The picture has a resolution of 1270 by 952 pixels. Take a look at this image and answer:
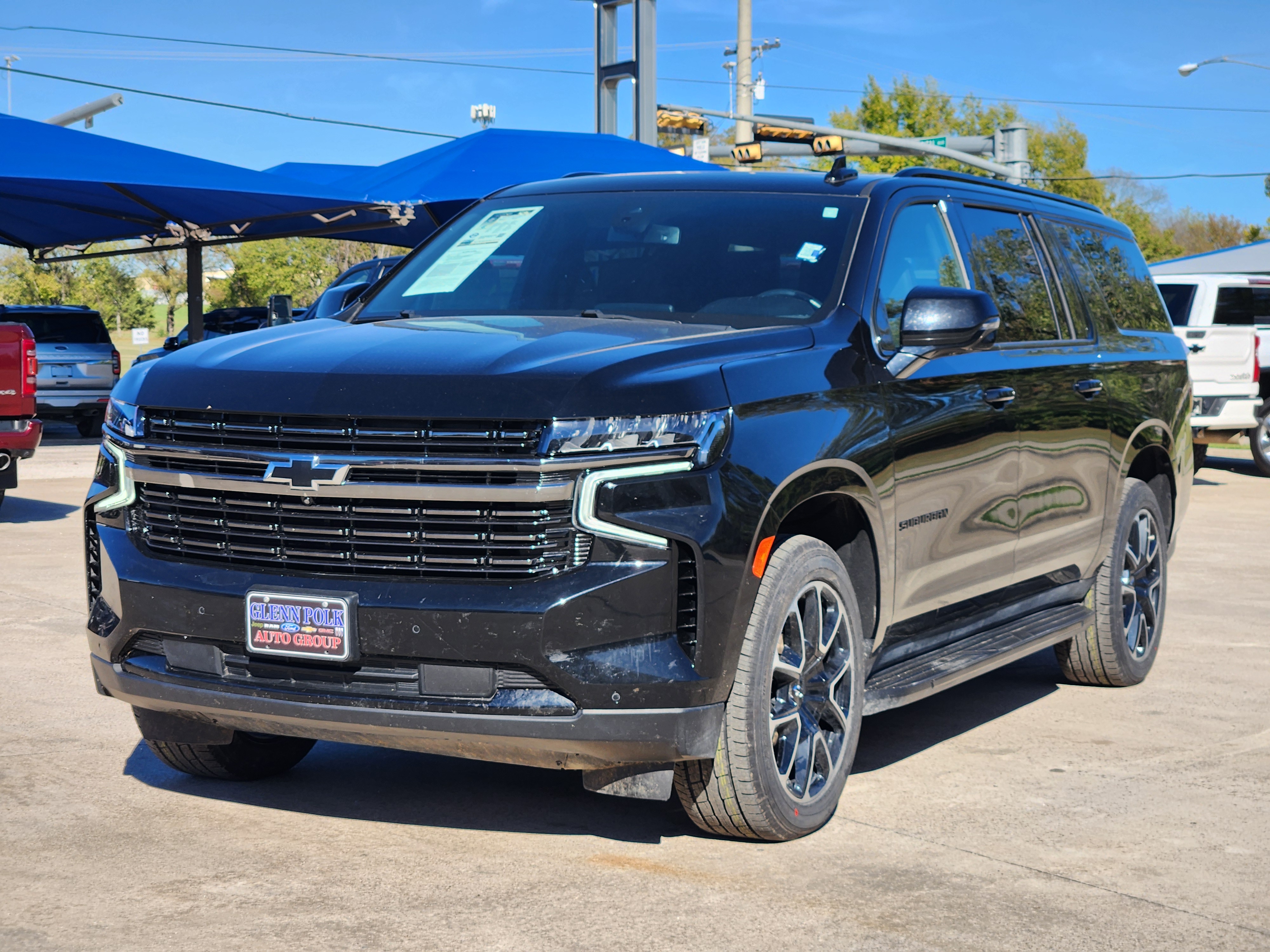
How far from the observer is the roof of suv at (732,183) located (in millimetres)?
5324

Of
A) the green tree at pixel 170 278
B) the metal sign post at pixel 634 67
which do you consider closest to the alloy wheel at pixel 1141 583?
the metal sign post at pixel 634 67

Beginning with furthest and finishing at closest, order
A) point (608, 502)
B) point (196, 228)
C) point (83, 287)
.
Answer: point (83, 287) < point (196, 228) < point (608, 502)

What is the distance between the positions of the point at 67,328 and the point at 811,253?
19.4 meters

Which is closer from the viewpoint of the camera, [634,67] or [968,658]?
[968,658]

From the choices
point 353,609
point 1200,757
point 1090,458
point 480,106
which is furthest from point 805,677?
point 480,106

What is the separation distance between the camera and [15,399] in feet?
36.9

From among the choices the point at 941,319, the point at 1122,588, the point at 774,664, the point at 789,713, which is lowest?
the point at 1122,588

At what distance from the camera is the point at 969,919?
3.75m

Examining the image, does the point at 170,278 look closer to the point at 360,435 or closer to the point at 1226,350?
the point at 1226,350

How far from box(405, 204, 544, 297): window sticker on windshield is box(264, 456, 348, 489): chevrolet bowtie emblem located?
1.61m

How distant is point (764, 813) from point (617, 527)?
1.00 metres

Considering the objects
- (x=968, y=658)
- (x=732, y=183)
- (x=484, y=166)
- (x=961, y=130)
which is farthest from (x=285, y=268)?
(x=968, y=658)

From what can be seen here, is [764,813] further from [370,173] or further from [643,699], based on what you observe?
[370,173]

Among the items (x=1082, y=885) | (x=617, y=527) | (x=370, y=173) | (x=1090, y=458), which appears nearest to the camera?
(x=617, y=527)
